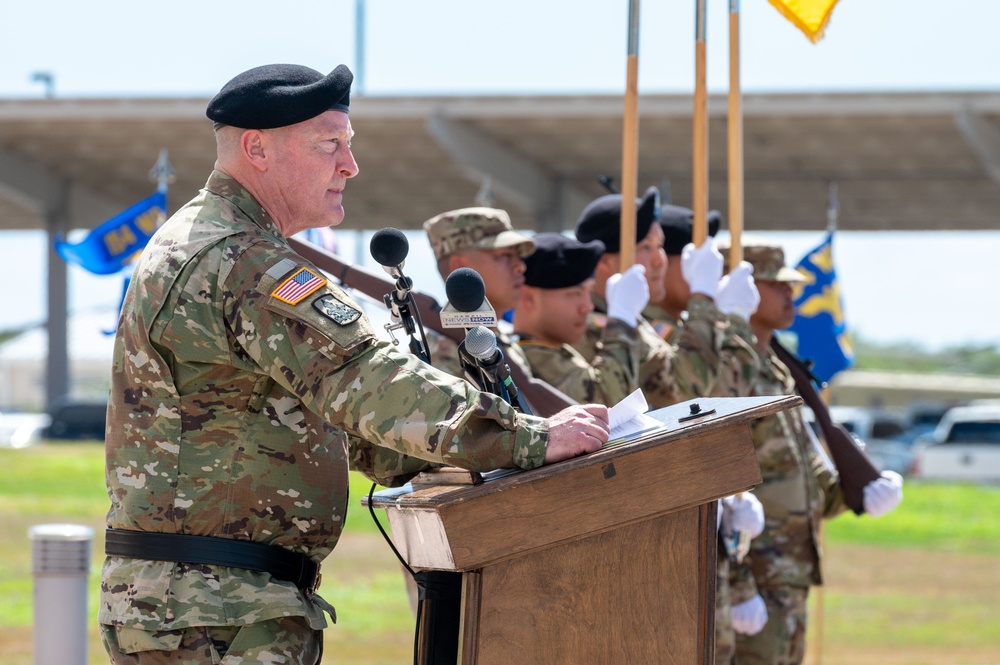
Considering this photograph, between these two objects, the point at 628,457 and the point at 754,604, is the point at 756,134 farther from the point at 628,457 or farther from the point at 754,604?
the point at 628,457

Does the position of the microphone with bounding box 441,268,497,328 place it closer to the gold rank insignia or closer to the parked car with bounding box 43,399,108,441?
the gold rank insignia

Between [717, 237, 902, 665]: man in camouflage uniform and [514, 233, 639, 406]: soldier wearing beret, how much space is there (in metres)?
0.97

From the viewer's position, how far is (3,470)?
85.3 feet

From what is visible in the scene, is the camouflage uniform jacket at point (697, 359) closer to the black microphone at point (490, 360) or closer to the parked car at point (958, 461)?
the black microphone at point (490, 360)

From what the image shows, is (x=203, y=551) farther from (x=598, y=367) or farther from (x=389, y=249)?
(x=598, y=367)

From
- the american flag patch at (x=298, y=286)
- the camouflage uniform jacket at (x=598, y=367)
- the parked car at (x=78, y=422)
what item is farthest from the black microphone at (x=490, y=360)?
the parked car at (x=78, y=422)

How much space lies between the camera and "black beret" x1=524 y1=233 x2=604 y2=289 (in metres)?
5.47

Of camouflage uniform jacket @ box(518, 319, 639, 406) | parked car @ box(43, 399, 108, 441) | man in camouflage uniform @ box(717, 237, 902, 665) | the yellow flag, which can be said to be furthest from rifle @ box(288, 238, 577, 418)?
parked car @ box(43, 399, 108, 441)

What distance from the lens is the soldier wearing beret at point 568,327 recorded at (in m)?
5.21

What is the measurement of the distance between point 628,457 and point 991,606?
1052 centimetres

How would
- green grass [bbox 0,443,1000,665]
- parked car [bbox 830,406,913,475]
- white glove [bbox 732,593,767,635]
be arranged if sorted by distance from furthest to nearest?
parked car [bbox 830,406,913,475] → green grass [bbox 0,443,1000,665] → white glove [bbox 732,593,767,635]

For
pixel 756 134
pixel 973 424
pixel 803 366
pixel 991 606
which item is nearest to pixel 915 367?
pixel 973 424

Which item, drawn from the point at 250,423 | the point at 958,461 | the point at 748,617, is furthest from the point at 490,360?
the point at 958,461

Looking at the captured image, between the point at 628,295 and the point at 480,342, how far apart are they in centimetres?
232
